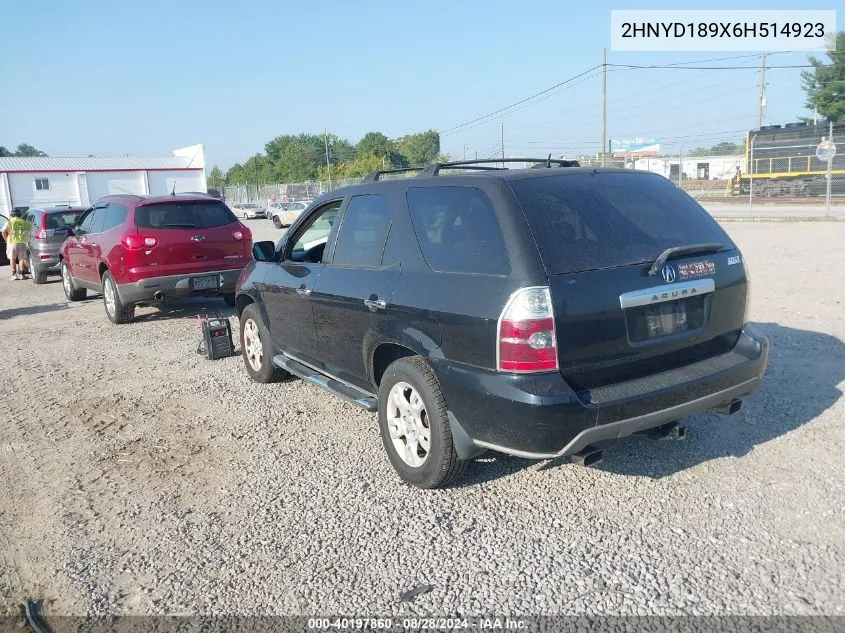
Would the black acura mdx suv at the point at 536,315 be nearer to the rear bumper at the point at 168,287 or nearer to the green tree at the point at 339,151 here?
the rear bumper at the point at 168,287

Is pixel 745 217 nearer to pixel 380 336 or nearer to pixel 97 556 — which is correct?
pixel 380 336

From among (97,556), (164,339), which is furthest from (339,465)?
(164,339)

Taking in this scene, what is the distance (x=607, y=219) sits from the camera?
375 centimetres

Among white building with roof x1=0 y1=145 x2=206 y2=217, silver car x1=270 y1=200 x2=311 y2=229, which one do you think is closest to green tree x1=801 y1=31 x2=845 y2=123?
silver car x1=270 y1=200 x2=311 y2=229

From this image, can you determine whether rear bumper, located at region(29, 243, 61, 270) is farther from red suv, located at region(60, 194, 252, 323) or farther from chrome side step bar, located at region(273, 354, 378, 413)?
chrome side step bar, located at region(273, 354, 378, 413)

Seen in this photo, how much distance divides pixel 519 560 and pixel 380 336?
1521 mm

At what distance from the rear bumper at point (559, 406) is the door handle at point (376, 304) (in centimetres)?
61

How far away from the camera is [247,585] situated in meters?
3.16

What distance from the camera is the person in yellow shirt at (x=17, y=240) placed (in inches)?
608

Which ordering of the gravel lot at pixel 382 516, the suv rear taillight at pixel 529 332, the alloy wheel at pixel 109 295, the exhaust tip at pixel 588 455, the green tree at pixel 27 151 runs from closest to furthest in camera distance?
the gravel lot at pixel 382 516 < the suv rear taillight at pixel 529 332 < the exhaust tip at pixel 588 455 < the alloy wheel at pixel 109 295 < the green tree at pixel 27 151

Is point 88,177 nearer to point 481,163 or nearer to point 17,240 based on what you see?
point 17,240

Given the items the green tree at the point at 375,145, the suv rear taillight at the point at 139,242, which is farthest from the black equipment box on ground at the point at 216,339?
the green tree at the point at 375,145

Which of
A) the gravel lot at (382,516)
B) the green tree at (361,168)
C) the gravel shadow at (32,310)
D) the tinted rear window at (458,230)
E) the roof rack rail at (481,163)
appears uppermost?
the green tree at (361,168)

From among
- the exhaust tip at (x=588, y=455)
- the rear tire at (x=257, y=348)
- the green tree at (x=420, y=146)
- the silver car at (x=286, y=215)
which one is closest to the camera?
the exhaust tip at (x=588, y=455)
